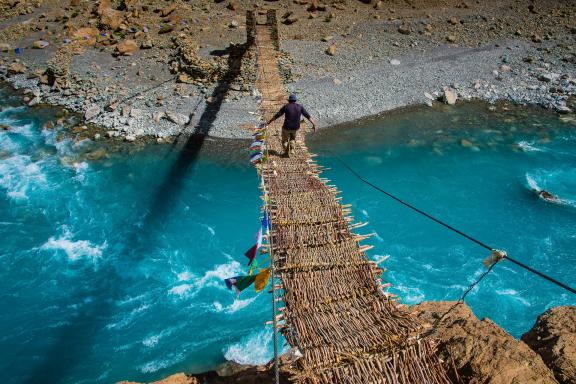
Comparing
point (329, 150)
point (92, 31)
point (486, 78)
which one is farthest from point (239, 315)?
point (92, 31)

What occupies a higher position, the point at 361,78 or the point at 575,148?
the point at 361,78

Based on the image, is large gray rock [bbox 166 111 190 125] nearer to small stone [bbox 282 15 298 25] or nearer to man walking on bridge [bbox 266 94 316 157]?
man walking on bridge [bbox 266 94 316 157]

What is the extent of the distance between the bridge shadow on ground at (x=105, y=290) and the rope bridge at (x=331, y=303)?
542 cm

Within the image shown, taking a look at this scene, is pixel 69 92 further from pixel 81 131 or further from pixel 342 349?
pixel 342 349

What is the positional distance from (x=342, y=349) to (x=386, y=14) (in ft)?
77.4

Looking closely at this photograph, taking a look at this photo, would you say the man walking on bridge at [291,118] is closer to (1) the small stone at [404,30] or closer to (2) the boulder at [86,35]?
(1) the small stone at [404,30]

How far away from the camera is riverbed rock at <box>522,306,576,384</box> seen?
427 cm

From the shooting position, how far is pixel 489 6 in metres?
23.5

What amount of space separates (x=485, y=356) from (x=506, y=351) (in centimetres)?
25

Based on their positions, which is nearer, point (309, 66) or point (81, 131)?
point (81, 131)

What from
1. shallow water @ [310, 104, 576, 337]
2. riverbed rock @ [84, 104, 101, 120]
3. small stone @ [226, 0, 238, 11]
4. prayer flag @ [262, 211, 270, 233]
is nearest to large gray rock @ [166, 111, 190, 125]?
riverbed rock @ [84, 104, 101, 120]

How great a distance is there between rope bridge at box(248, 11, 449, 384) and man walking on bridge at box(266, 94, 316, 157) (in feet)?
4.31

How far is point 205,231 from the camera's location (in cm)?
1227

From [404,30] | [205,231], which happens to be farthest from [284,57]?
[205,231]
